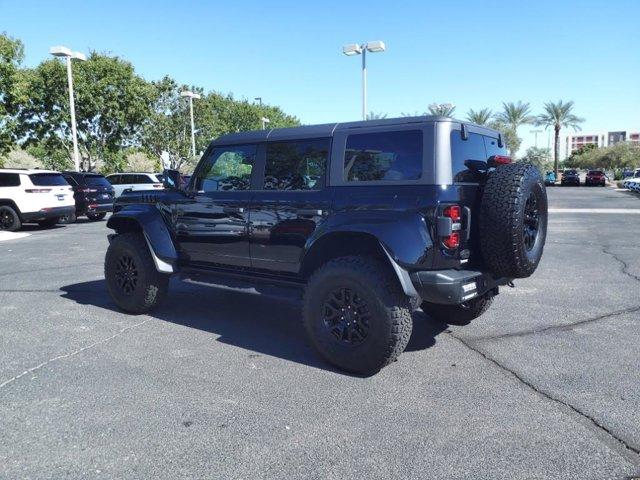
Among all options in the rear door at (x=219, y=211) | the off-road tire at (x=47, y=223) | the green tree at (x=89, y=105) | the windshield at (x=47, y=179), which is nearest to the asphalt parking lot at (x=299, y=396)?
the rear door at (x=219, y=211)

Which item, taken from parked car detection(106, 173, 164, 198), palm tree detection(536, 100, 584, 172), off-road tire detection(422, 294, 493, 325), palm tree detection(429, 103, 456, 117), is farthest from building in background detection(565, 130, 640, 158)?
off-road tire detection(422, 294, 493, 325)

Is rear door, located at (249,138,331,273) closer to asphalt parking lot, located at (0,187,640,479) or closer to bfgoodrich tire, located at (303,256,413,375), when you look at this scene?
bfgoodrich tire, located at (303,256,413,375)

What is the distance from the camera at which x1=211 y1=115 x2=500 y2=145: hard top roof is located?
3.86 metres

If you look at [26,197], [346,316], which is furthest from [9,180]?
[346,316]

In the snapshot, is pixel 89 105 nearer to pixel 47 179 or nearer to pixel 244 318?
pixel 47 179

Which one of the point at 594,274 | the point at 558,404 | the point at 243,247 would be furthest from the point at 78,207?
the point at 558,404

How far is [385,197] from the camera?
3.82m

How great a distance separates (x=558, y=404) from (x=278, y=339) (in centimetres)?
245

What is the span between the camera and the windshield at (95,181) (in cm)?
1662

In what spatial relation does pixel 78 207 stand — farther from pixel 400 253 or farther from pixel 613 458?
pixel 613 458

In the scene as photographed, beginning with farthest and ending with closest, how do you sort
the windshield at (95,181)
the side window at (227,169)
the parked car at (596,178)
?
the parked car at (596,178) → the windshield at (95,181) → the side window at (227,169)

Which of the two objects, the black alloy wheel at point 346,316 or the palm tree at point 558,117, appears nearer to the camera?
the black alloy wheel at point 346,316

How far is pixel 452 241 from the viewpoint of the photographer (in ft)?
11.9

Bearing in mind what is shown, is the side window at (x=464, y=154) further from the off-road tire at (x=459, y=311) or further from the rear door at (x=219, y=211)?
the rear door at (x=219, y=211)
